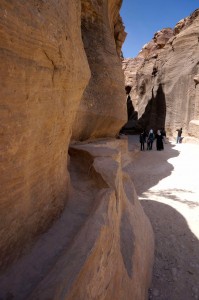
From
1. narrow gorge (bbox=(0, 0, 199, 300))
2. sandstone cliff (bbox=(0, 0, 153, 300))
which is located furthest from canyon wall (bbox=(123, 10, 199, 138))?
sandstone cliff (bbox=(0, 0, 153, 300))

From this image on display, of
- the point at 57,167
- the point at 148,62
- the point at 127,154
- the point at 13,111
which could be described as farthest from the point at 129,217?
the point at 148,62

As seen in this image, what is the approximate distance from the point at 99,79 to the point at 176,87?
11.7 m

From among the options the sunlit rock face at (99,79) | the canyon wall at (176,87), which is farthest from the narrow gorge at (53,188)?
the canyon wall at (176,87)

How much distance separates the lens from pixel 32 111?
5.98ft

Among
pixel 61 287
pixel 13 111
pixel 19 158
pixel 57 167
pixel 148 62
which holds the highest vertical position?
pixel 148 62

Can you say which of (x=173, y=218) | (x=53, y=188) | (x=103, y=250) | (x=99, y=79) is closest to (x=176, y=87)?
(x=99, y=79)

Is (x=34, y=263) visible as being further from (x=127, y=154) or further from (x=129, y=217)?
(x=127, y=154)

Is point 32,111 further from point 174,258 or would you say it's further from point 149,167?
point 149,167

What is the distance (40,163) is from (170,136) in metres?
16.9

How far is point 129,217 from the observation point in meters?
3.62

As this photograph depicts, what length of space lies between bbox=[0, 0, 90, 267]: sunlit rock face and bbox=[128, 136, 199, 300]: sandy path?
6.81 feet

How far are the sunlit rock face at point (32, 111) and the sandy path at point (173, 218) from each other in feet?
6.81

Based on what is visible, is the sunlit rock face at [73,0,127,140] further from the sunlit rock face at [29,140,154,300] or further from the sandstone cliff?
the sandstone cliff

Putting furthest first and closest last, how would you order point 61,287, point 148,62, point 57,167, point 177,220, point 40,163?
point 148,62, point 177,220, point 57,167, point 40,163, point 61,287
